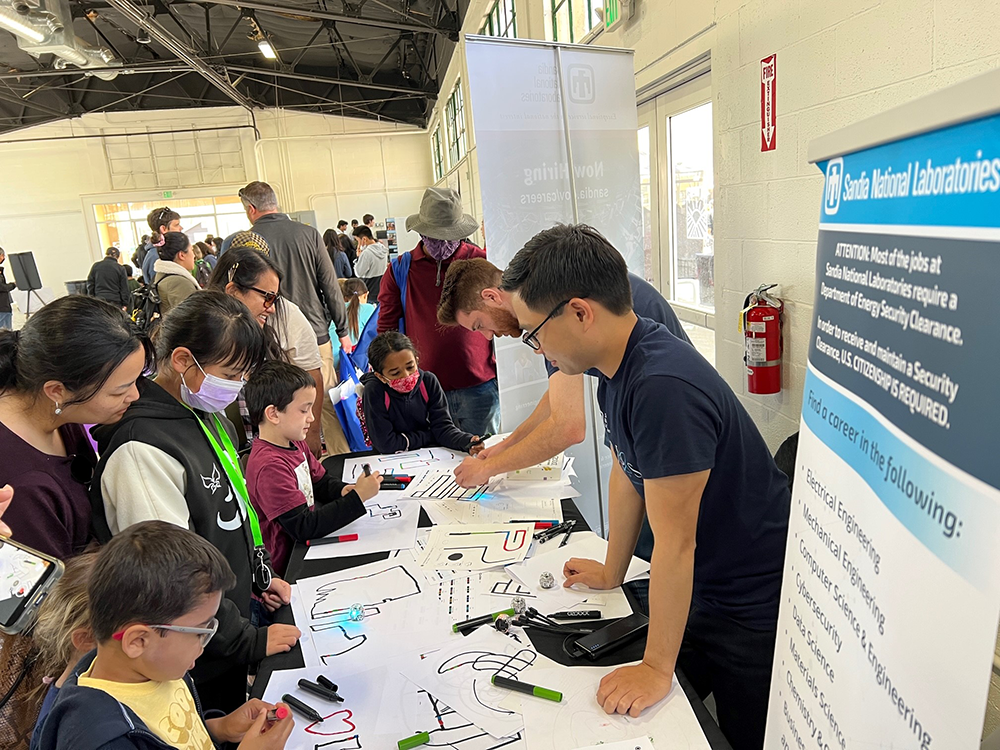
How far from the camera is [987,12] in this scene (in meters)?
1.36

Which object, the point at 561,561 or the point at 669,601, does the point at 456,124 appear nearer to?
the point at 561,561

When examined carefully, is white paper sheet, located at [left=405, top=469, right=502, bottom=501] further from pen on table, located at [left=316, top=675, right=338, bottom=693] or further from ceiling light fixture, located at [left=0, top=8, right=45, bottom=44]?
ceiling light fixture, located at [left=0, top=8, right=45, bottom=44]

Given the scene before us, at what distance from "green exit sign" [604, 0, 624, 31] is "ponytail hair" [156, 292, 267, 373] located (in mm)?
2658

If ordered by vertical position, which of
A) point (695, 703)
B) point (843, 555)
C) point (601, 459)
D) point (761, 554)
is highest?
point (843, 555)

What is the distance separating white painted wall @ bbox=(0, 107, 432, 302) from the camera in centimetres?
1299

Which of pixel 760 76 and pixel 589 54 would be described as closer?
pixel 760 76

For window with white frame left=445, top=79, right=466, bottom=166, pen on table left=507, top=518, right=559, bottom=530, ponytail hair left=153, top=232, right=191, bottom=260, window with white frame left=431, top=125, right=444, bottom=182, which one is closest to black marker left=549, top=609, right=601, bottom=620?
pen on table left=507, top=518, right=559, bottom=530

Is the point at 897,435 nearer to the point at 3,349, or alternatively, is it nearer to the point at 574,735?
the point at 574,735

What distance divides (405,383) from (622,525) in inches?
53.6

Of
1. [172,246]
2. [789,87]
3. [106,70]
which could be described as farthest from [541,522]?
[106,70]

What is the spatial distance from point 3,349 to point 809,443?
147 centimetres

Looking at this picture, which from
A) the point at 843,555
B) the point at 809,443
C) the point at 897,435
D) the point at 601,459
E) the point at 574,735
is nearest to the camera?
the point at 897,435

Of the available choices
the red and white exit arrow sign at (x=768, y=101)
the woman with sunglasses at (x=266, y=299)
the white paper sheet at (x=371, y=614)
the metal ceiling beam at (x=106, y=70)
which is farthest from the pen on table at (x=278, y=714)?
the metal ceiling beam at (x=106, y=70)

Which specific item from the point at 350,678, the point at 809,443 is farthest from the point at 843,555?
the point at 350,678
